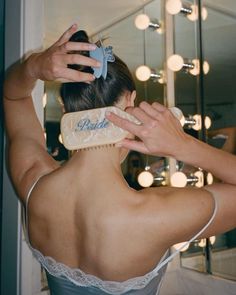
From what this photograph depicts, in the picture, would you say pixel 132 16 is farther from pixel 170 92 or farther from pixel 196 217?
pixel 196 217

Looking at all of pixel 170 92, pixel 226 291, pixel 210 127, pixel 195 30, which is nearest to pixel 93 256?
pixel 226 291

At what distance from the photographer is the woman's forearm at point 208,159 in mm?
549

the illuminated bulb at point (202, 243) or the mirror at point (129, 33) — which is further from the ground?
the mirror at point (129, 33)

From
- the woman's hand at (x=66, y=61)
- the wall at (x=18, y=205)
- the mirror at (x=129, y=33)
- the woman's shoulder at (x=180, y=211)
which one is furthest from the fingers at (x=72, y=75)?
the mirror at (x=129, y=33)

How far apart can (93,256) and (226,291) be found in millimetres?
729

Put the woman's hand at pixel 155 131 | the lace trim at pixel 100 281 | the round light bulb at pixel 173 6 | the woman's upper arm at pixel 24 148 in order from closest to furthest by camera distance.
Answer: the woman's hand at pixel 155 131, the lace trim at pixel 100 281, the woman's upper arm at pixel 24 148, the round light bulb at pixel 173 6

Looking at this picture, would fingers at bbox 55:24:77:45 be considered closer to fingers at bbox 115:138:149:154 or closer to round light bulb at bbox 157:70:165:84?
fingers at bbox 115:138:149:154

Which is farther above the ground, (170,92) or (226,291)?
(170,92)

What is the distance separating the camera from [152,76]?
1446 mm

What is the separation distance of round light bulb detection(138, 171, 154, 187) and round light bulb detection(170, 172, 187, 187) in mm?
93

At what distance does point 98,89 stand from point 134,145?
130 mm

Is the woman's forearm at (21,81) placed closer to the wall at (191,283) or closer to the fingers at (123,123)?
the fingers at (123,123)

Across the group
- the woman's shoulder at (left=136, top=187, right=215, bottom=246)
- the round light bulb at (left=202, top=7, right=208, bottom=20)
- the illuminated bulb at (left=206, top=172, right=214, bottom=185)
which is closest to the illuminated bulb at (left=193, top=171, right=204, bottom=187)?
the illuminated bulb at (left=206, top=172, right=214, bottom=185)

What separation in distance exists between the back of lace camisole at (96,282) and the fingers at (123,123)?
0.23 m
